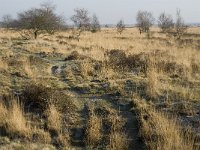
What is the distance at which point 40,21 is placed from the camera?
3259cm

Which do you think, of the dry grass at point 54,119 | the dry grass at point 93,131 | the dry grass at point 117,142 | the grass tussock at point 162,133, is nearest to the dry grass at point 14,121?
the dry grass at point 54,119

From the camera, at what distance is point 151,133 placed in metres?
6.64

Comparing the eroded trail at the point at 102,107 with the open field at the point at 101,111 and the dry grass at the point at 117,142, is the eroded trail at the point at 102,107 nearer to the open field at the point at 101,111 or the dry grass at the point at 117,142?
the open field at the point at 101,111

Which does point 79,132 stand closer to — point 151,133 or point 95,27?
point 151,133

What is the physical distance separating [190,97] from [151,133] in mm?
2374

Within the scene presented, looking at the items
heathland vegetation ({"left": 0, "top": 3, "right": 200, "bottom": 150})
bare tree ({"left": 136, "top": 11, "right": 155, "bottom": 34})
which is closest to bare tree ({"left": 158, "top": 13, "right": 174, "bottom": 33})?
bare tree ({"left": 136, "top": 11, "right": 155, "bottom": 34})

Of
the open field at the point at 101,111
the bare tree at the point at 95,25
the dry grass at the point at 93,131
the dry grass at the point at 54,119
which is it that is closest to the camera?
the open field at the point at 101,111

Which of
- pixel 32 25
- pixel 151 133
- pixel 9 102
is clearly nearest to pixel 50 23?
pixel 32 25

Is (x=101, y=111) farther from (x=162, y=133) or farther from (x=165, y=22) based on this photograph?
(x=165, y=22)

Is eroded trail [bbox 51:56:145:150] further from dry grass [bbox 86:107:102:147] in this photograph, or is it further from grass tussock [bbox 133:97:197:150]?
grass tussock [bbox 133:97:197:150]

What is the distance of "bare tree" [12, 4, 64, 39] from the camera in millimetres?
32781

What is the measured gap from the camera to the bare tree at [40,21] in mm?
32781

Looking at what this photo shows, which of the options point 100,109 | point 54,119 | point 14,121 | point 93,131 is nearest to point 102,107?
point 100,109

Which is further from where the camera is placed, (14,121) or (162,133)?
(14,121)
